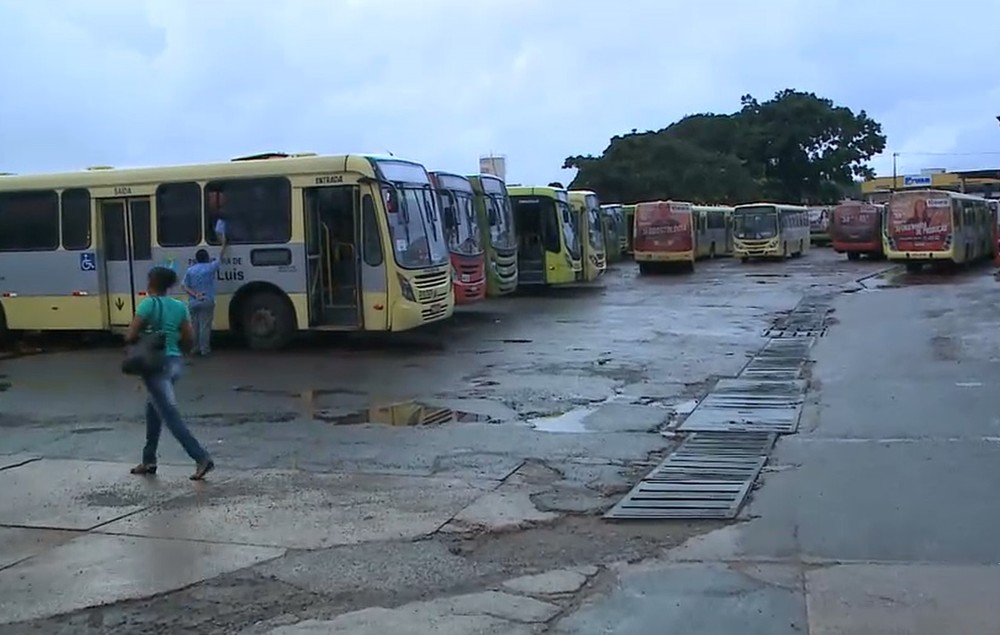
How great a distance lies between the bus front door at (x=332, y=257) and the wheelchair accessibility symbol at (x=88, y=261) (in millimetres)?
4040

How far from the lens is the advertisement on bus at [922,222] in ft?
121

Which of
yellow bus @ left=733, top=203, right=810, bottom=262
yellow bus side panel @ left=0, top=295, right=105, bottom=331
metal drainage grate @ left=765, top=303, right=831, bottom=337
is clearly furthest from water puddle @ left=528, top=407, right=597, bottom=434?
yellow bus @ left=733, top=203, right=810, bottom=262

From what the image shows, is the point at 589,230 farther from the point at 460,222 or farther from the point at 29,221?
the point at 29,221

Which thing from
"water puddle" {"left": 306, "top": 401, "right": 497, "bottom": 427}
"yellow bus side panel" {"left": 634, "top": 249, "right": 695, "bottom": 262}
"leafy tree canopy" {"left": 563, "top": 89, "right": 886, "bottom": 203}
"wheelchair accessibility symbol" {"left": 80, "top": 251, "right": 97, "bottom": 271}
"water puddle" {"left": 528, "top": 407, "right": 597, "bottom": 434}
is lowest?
"water puddle" {"left": 306, "top": 401, "right": 497, "bottom": 427}

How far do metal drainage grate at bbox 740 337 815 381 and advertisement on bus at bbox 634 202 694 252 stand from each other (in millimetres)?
23769

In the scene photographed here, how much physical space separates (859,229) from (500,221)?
27.9 metres

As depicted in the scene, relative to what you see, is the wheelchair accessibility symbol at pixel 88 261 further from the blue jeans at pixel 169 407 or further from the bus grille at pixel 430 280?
the blue jeans at pixel 169 407

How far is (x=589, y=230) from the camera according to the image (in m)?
32.4

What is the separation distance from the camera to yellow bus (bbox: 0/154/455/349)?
1712cm

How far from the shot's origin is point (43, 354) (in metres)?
18.9

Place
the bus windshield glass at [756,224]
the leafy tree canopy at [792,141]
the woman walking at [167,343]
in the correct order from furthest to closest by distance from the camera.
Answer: the leafy tree canopy at [792,141] < the bus windshield glass at [756,224] < the woman walking at [167,343]

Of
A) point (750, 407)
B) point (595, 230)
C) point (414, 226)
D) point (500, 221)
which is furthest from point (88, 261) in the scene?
point (595, 230)

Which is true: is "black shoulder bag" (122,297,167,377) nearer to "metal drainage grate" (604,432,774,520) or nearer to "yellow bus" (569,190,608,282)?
"metal drainage grate" (604,432,774,520)

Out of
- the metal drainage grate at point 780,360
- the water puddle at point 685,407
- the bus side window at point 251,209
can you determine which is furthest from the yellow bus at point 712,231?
the water puddle at point 685,407
